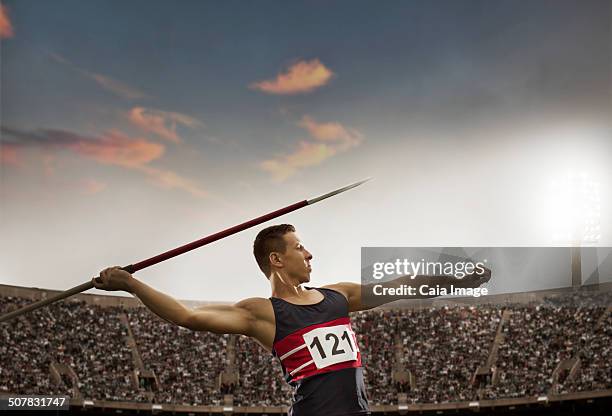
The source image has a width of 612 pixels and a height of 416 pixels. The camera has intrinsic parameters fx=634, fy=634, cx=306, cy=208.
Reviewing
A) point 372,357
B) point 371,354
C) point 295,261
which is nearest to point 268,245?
point 295,261

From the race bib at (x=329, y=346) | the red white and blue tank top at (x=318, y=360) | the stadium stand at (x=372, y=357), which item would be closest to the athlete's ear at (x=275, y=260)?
the red white and blue tank top at (x=318, y=360)

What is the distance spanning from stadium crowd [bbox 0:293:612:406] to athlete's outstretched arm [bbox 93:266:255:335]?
2513 cm

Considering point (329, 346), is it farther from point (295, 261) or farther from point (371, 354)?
point (371, 354)

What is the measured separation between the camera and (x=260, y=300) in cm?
471

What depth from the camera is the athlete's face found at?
16.1 feet

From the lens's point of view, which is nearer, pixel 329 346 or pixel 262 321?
pixel 329 346

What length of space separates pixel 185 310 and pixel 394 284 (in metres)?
1.96

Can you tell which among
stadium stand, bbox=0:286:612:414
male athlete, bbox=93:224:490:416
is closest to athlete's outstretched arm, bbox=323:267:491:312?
male athlete, bbox=93:224:490:416

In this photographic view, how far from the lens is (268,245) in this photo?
16.4 ft

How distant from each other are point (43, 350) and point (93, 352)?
7.36 feet

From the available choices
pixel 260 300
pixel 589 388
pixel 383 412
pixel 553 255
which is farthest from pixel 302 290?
pixel 553 255

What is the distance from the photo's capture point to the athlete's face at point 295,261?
16.1ft

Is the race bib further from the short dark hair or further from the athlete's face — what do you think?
the short dark hair

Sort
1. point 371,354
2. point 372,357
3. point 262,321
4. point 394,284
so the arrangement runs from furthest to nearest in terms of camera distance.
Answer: point 371,354 → point 372,357 → point 394,284 → point 262,321
